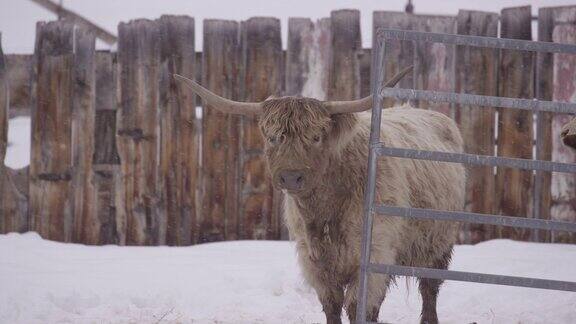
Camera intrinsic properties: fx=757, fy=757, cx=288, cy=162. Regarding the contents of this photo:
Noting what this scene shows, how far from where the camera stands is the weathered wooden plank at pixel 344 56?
26.1 ft

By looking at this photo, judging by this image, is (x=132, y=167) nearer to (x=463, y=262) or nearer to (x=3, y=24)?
(x=463, y=262)

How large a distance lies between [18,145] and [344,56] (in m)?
4.02

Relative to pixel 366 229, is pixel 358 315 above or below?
below

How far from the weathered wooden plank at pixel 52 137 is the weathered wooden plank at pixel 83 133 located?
55mm

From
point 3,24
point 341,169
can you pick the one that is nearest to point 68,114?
point 341,169

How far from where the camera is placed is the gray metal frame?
4043mm

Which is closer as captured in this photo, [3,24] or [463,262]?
[463,262]

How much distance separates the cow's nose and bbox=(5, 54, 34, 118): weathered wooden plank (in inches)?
168

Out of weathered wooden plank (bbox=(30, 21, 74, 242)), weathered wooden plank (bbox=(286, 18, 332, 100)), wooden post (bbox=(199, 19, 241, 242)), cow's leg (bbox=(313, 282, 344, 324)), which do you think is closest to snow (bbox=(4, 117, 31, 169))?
weathered wooden plank (bbox=(30, 21, 74, 242))

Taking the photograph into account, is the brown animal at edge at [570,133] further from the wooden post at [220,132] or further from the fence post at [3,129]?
the fence post at [3,129]

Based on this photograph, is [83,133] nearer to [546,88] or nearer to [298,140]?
[298,140]

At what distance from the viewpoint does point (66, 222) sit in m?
7.96

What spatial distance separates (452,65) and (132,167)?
3.53m

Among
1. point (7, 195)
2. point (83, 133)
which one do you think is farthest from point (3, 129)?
point (83, 133)
